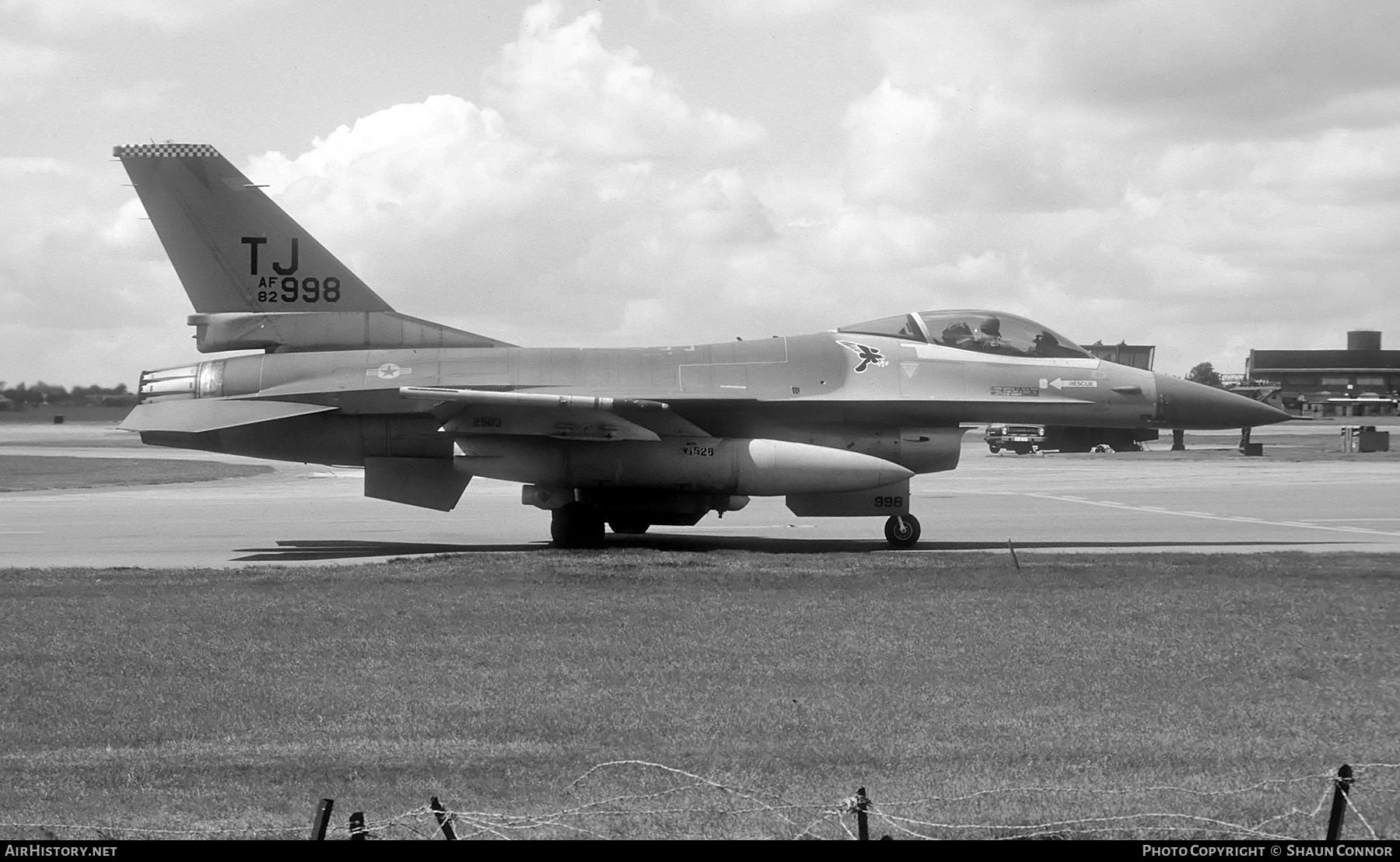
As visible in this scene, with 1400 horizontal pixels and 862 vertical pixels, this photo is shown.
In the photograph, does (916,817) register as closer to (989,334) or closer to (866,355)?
(866,355)

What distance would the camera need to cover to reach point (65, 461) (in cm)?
4084

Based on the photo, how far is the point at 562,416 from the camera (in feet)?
54.0

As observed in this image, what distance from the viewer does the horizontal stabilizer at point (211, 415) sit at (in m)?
16.6

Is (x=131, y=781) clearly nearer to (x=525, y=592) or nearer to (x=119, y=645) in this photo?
(x=119, y=645)

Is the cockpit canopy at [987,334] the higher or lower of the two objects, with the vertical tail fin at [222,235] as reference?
lower

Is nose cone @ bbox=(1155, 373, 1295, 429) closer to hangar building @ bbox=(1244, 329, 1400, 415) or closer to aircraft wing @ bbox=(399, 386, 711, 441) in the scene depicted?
aircraft wing @ bbox=(399, 386, 711, 441)

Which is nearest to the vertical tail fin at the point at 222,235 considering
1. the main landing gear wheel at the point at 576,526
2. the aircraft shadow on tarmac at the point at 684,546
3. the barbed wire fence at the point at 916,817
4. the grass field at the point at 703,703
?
the aircraft shadow on tarmac at the point at 684,546

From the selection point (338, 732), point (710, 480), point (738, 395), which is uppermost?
point (738, 395)

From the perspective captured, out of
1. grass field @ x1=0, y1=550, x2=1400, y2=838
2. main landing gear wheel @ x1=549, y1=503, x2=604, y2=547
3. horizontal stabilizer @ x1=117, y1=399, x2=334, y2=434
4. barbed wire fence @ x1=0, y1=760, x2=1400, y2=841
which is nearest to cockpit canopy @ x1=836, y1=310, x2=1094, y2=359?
main landing gear wheel @ x1=549, y1=503, x2=604, y2=547

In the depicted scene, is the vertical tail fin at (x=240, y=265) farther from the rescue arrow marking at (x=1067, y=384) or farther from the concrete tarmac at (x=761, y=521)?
the rescue arrow marking at (x=1067, y=384)

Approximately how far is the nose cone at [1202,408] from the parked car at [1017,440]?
32774mm

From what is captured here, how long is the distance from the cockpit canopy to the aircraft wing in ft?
9.93
